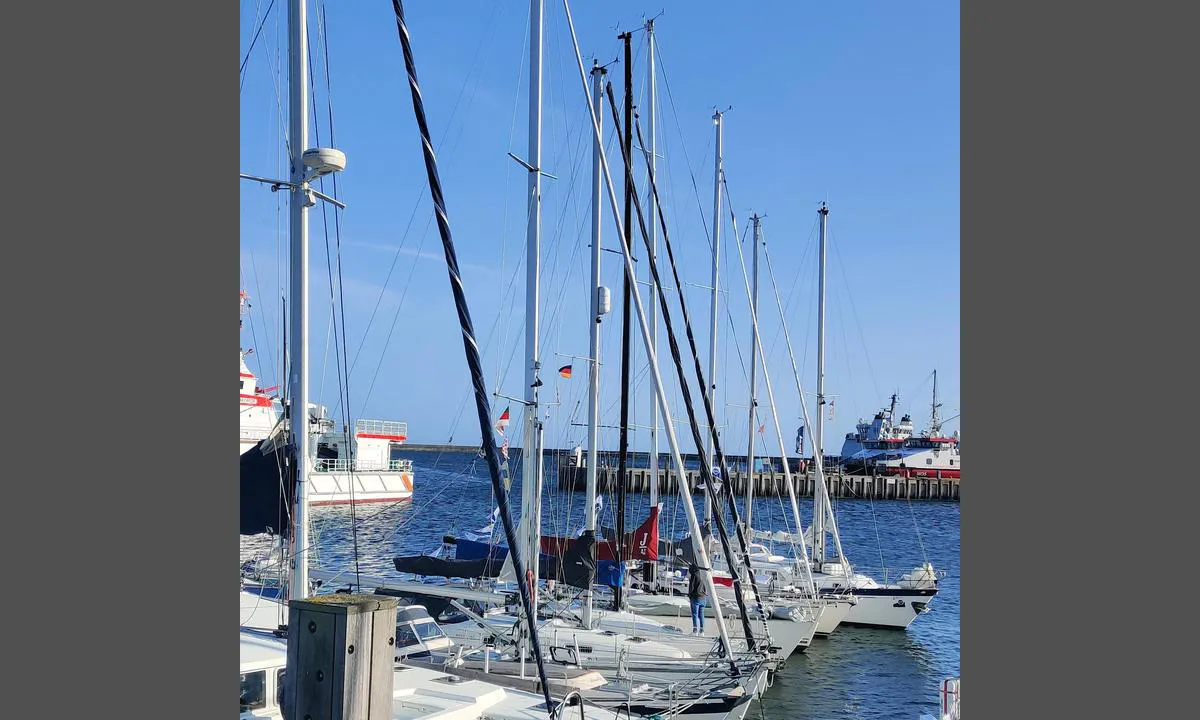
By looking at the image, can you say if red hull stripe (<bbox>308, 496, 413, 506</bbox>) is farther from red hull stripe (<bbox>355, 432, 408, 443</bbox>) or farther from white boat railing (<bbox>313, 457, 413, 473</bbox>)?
red hull stripe (<bbox>355, 432, 408, 443</bbox>)

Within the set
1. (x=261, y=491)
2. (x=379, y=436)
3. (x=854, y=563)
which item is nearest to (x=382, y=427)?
(x=379, y=436)

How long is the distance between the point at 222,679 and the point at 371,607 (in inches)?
54.8

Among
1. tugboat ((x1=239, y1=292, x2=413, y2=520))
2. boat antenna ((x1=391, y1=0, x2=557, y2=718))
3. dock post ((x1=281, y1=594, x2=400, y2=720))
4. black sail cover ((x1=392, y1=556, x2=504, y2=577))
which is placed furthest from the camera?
tugboat ((x1=239, y1=292, x2=413, y2=520))

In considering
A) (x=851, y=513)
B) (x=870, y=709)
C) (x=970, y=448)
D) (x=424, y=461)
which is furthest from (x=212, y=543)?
(x=424, y=461)

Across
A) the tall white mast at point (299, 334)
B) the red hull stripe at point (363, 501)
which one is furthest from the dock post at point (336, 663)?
the red hull stripe at point (363, 501)

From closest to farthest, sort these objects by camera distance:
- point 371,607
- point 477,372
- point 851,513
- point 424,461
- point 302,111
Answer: point 371,607 → point 477,372 → point 302,111 → point 851,513 → point 424,461

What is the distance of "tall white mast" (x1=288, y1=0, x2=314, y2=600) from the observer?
269 inches

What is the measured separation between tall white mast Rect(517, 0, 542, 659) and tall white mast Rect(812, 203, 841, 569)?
12.4 m

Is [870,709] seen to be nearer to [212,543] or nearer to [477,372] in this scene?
[477,372]

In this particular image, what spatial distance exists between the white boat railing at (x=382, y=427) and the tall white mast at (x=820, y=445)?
5002 centimetres

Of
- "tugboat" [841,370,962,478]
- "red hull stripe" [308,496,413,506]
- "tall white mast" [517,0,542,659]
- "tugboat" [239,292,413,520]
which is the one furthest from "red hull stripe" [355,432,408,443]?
"tall white mast" [517,0,542,659]

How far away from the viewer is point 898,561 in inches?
1599

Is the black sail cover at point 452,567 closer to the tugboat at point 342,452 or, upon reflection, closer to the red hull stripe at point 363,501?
the tugboat at point 342,452

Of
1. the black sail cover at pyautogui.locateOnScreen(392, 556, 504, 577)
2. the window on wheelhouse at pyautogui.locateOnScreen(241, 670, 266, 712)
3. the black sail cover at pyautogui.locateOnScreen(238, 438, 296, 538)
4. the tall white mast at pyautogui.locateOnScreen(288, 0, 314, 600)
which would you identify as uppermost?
the tall white mast at pyautogui.locateOnScreen(288, 0, 314, 600)
